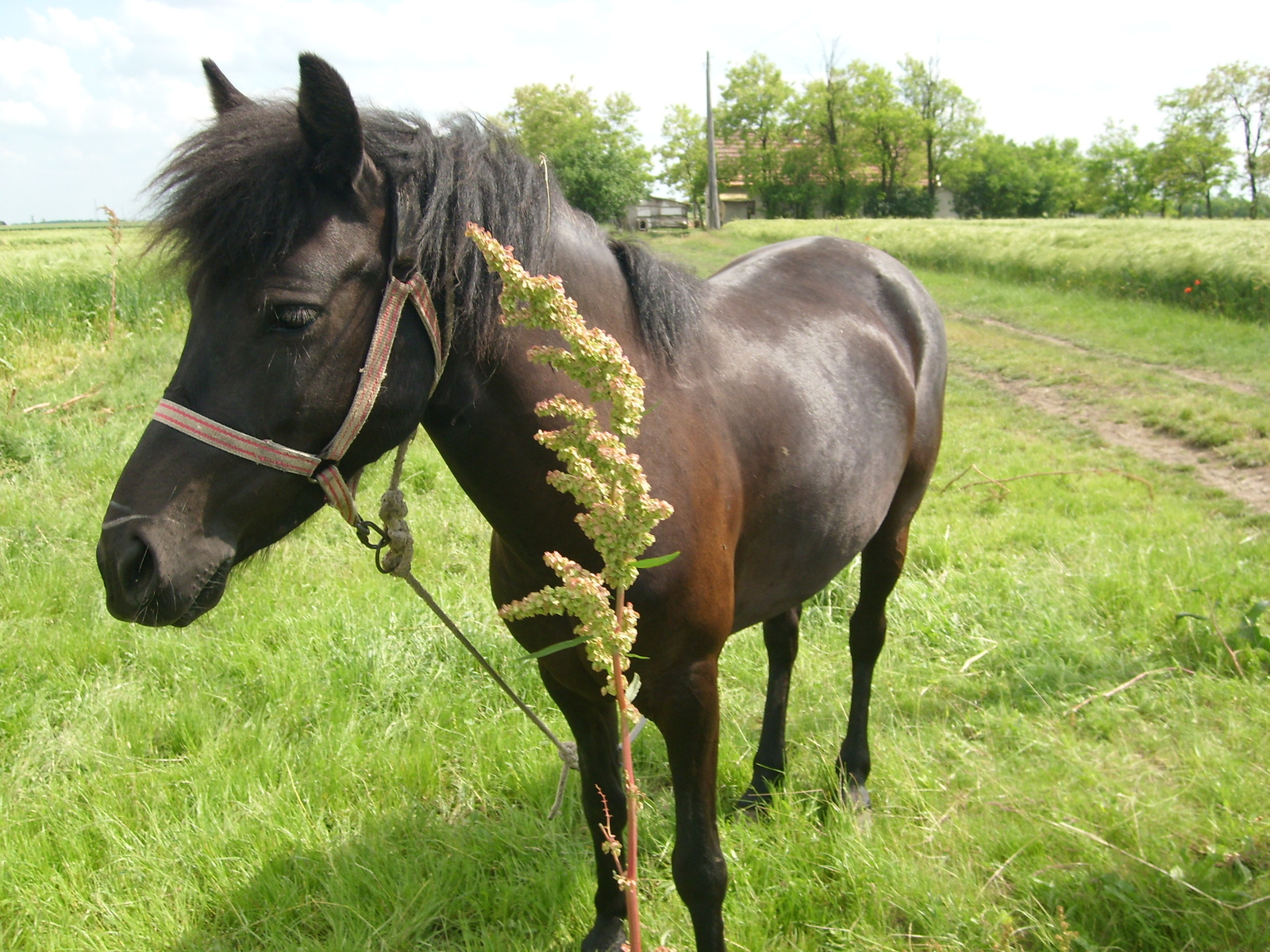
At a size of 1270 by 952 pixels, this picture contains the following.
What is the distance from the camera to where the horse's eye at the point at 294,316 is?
4.65 feet

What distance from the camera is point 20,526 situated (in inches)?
188

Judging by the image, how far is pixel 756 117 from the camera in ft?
215

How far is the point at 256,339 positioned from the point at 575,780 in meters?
2.09

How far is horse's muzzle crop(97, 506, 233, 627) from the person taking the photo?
138cm

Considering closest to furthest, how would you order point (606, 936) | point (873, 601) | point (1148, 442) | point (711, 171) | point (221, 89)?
point (221, 89), point (606, 936), point (873, 601), point (1148, 442), point (711, 171)

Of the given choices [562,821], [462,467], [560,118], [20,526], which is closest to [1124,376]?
[562,821]

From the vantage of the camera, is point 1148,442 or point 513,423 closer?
point 513,423

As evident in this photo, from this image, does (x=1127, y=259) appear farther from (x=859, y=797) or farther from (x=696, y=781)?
(x=696, y=781)

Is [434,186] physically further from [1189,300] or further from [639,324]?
[1189,300]

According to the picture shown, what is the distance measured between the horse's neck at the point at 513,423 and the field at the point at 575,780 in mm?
544

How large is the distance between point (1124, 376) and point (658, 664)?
9575mm

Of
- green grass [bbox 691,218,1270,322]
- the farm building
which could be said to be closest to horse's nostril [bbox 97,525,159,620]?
green grass [bbox 691,218,1270,322]

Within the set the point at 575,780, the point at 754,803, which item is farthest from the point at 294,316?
the point at 754,803

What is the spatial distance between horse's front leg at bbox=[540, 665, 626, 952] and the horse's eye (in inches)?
47.8
